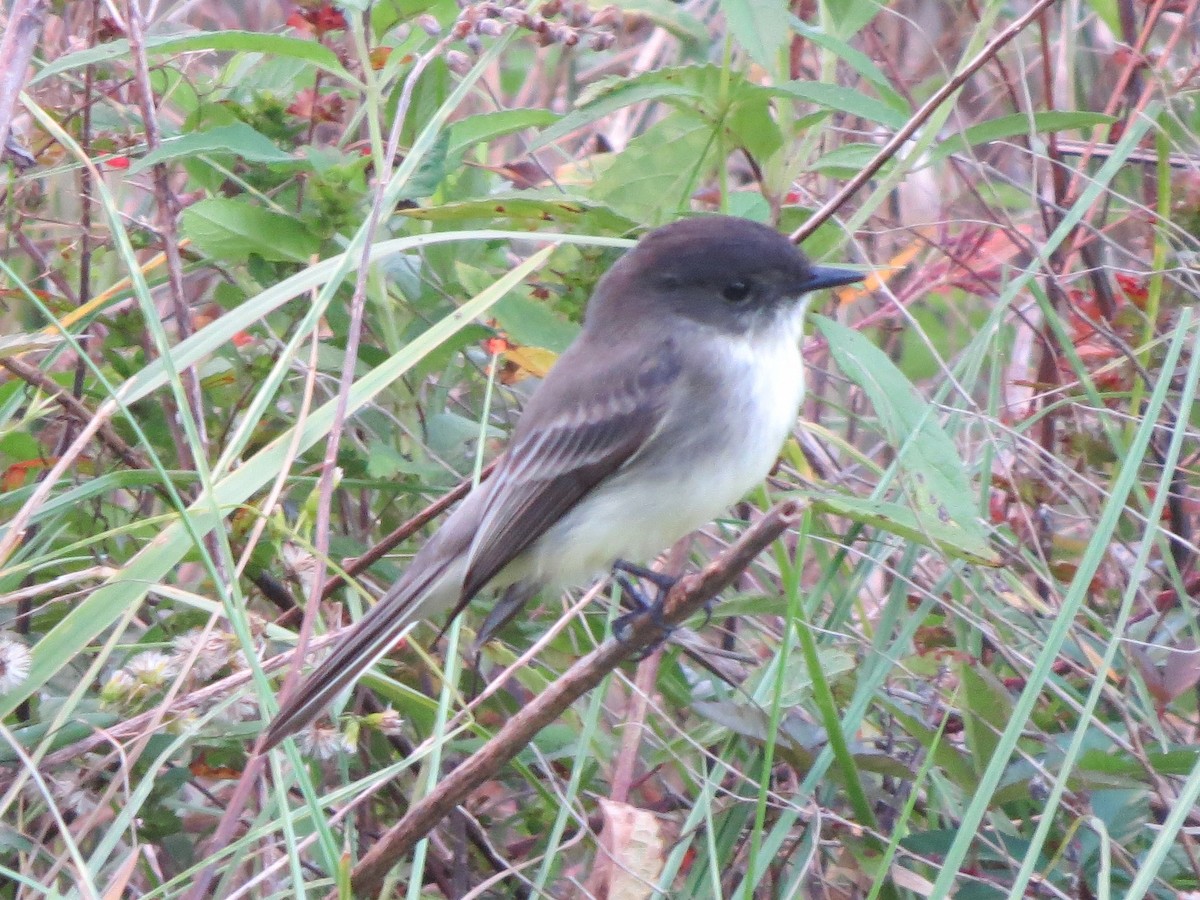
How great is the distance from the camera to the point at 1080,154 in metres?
3.40

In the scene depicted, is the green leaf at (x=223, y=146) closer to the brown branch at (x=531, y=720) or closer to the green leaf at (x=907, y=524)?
the brown branch at (x=531, y=720)

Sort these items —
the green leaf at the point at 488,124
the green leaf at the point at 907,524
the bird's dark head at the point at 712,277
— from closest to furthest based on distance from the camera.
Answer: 1. the green leaf at the point at 907,524
2. the bird's dark head at the point at 712,277
3. the green leaf at the point at 488,124

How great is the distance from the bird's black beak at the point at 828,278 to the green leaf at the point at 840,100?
269 millimetres

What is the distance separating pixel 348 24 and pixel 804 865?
1785 mm

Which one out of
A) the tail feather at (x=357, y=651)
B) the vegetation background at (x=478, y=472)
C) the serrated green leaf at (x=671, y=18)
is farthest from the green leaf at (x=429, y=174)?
the tail feather at (x=357, y=651)

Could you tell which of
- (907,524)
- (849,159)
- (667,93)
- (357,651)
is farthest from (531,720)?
(849,159)

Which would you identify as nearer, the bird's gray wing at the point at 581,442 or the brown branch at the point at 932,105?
the brown branch at the point at 932,105

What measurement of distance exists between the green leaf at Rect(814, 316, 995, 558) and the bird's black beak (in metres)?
0.12

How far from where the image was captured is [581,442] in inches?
108

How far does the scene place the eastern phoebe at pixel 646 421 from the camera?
260 centimetres

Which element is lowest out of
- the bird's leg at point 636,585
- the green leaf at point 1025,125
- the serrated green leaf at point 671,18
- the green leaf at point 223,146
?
the bird's leg at point 636,585

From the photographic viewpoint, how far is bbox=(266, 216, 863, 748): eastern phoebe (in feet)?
8.54

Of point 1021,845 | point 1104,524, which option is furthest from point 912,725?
point 1104,524

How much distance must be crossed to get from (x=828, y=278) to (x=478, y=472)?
720 millimetres
